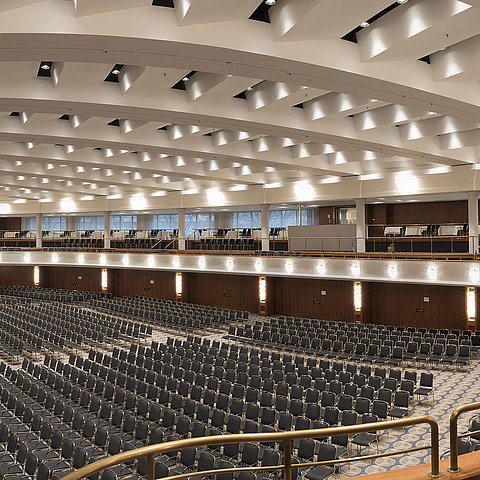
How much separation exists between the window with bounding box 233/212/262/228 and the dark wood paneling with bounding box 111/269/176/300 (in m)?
8.01

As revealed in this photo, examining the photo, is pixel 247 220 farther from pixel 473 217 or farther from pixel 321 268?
pixel 473 217

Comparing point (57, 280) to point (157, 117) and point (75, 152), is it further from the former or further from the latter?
point (157, 117)

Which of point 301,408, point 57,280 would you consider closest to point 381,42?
point 301,408

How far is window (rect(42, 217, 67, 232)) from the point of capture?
46.4 m

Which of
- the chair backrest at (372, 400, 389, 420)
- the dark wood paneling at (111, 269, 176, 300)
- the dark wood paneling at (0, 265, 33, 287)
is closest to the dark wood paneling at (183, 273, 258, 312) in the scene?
the dark wood paneling at (111, 269, 176, 300)

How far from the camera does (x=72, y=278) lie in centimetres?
3719

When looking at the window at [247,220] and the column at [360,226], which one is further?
the window at [247,220]

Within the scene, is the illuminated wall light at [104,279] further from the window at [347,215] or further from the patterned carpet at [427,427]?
the patterned carpet at [427,427]

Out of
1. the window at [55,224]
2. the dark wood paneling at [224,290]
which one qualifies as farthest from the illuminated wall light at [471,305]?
Result: the window at [55,224]

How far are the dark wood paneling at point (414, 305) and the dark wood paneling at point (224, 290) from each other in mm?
6741

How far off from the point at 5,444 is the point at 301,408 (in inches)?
246

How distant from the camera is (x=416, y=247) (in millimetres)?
24328

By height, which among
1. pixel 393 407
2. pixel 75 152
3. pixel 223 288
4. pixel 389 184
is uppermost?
pixel 75 152

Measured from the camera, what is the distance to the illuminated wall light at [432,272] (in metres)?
18.9
